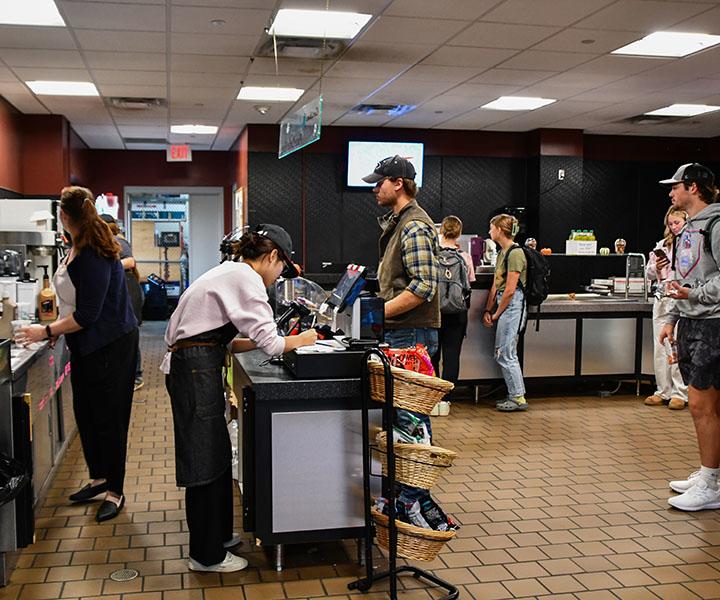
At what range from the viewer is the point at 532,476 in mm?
4992

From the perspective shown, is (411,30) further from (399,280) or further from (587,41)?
(399,280)

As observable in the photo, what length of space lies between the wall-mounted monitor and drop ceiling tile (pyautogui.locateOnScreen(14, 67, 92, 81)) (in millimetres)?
4016

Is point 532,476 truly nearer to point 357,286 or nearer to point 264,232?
point 357,286

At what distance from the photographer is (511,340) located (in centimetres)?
692

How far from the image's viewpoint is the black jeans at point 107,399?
4055 millimetres

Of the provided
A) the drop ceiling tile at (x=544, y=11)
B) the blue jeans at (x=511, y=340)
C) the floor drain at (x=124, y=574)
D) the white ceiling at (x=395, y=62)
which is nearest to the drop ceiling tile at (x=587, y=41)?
the white ceiling at (x=395, y=62)

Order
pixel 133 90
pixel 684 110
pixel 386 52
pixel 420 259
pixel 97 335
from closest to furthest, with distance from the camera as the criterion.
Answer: pixel 420 259 < pixel 97 335 < pixel 386 52 < pixel 133 90 < pixel 684 110

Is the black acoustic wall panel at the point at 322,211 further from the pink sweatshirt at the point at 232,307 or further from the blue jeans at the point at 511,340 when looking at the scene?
the pink sweatshirt at the point at 232,307

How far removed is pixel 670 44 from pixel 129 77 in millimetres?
4951

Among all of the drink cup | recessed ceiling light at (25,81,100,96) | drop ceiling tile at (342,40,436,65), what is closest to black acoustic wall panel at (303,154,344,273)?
recessed ceiling light at (25,81,100,96)

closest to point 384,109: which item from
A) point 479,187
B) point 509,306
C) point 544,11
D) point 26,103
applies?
point 479,187

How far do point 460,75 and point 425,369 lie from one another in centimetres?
504

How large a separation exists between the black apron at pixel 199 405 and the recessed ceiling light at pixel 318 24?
3227 millimetres

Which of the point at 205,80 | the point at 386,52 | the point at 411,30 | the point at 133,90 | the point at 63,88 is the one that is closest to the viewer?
the point at 411,30
